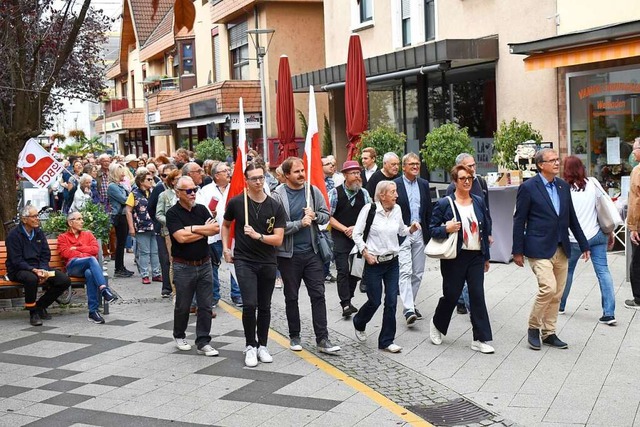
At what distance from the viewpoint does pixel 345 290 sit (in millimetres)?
10305

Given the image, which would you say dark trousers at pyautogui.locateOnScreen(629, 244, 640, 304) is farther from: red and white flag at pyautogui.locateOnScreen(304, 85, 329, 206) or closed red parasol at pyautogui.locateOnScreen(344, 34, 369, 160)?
closed red parasol at pyautogui.locateOnScreen(344, 34, 369, 160)

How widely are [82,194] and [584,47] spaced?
8770mm

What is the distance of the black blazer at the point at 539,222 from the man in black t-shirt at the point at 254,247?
88.4 inches

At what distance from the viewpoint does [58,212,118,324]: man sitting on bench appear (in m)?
10.8

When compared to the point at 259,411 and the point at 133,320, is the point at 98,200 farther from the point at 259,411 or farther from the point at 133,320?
the point at 259,411

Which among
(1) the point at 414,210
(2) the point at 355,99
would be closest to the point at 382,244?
(1) the point at 414,210

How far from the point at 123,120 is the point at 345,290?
4040 centimetres

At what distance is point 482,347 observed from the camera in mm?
8398

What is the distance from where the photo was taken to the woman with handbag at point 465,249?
8.38 m

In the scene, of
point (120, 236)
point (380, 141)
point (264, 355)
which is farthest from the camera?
point (380, 141)

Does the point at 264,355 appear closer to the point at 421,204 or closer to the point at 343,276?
the point at 343,276

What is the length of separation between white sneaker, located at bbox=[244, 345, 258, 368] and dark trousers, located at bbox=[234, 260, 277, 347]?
0.05m

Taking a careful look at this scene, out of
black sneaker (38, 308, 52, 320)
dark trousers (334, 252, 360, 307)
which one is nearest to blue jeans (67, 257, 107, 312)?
black sneaker (38, 308, 52, 320)

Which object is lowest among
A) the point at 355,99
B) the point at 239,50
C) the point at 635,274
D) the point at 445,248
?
the point at 635,274
